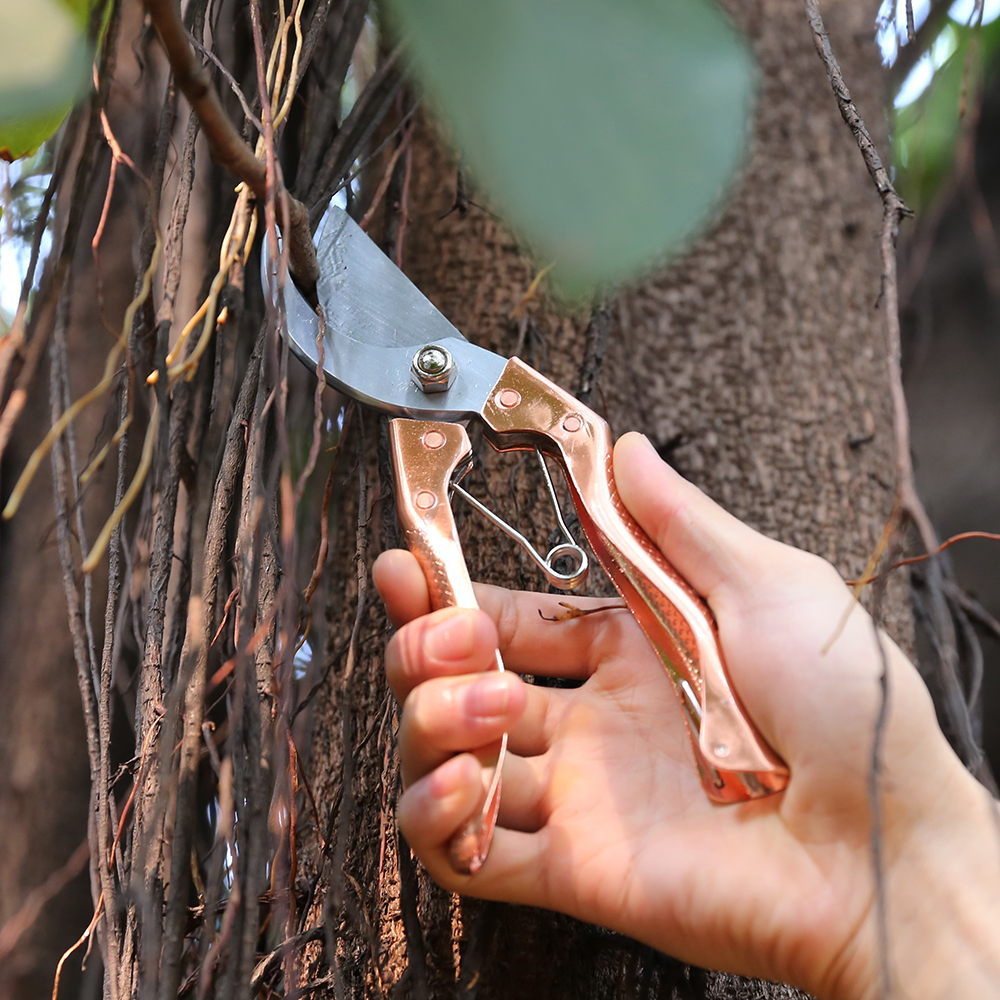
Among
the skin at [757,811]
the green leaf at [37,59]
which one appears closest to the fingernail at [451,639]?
the skin at [757,811]

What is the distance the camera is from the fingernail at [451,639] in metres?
0.63

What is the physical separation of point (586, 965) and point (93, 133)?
0.85 meters

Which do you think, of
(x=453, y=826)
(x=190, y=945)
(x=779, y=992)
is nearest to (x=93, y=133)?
(x=453, y=826)

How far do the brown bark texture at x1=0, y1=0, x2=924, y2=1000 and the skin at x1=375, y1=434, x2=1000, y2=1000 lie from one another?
101 mm

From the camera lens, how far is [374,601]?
3.08 feet

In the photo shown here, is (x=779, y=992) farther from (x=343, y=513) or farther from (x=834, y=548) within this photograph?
(x=343, y=513)

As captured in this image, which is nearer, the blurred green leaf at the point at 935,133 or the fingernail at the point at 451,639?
the fingernail at the point at 451,639

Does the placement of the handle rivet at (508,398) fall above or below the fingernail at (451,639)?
above

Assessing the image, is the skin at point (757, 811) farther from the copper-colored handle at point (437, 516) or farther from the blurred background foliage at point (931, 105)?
the blurred background foliage at point (931, 105)

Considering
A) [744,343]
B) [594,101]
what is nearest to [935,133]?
[744,343]

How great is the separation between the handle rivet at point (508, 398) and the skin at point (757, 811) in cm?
14

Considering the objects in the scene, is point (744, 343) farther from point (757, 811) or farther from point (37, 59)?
point (37, 59)

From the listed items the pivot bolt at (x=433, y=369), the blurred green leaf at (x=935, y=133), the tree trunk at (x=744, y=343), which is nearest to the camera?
the pivot bolt at (x=433, y=369)

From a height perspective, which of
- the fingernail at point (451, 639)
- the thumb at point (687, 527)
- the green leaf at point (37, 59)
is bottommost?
the fingernail at point (451, 639)
